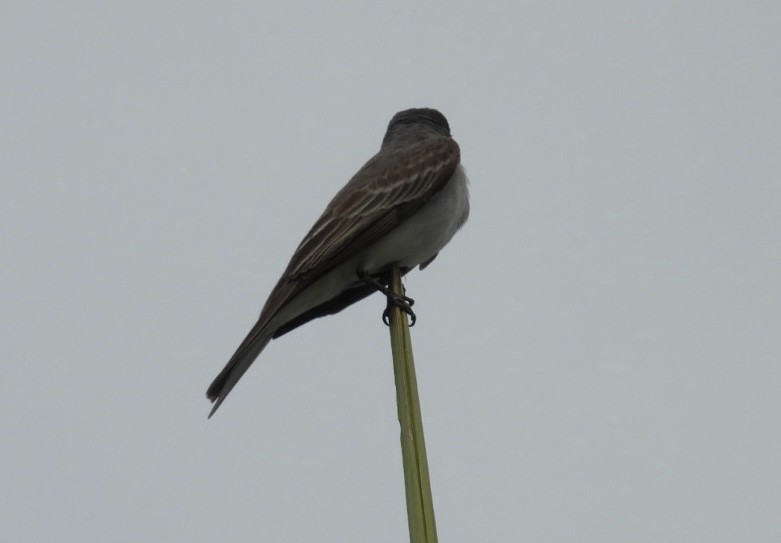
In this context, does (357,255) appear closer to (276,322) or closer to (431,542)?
(276,322)

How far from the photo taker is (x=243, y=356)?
7.93 metres

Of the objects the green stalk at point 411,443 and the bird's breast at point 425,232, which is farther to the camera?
the bird's breast at point 425,232

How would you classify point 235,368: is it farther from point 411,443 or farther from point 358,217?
point 411,443

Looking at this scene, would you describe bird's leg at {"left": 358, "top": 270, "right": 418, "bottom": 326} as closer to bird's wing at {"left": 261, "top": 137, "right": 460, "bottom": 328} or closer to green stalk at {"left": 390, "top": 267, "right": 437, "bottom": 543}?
bird's wing at {"left": 261, "top": 137, "right": 460, "bottom": 328}

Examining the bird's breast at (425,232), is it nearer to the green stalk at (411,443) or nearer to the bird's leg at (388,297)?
the bird's leg at (388,297)

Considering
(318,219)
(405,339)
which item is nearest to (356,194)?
(318,219)

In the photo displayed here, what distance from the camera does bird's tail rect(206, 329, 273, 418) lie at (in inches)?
305

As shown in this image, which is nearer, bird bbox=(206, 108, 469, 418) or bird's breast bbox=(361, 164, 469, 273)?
bird bbox=(206, 108, 469, 418)

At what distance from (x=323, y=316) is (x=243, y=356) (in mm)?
1366

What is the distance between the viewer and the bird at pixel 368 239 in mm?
8266

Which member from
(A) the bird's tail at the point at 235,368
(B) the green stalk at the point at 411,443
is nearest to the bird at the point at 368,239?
(A) the bird's tail at the point at 235,368

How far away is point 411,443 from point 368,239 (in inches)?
166

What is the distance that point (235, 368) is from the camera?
7871 millimetres

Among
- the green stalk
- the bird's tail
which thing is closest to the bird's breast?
the bird's tail
